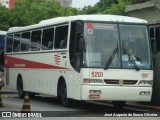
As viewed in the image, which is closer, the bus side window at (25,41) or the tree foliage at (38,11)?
the bus side window at (25,41)

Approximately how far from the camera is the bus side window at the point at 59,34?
19.4m

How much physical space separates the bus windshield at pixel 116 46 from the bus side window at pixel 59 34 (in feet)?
6.20

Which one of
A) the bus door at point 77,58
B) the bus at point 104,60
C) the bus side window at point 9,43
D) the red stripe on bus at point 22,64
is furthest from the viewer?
the bus side window at point 9,43

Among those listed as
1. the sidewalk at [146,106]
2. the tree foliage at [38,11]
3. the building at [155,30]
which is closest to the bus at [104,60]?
the sidewalk at [146,106]

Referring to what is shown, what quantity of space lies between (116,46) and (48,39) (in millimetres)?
4385

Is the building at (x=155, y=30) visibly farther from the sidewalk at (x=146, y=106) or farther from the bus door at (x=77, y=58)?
the bus door at (x=77, y=58)

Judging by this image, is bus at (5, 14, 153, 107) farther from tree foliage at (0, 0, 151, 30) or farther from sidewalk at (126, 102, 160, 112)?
tree foliage at (0, 0, 151, 30)

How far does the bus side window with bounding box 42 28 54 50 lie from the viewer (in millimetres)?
20856

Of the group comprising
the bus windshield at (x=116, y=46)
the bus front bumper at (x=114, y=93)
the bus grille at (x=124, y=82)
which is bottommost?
the bus front bumper at (x=114, y=93)

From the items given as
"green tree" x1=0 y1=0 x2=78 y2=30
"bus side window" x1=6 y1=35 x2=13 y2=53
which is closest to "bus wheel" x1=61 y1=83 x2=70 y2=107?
"bus side window" x1=6 y1=35 x2=13 y2=53

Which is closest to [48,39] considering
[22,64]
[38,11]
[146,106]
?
[22,64]

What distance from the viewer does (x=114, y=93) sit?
17.2 meters

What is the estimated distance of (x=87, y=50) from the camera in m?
17.3

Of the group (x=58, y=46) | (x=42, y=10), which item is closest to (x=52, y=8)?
(x=42, y=10)
